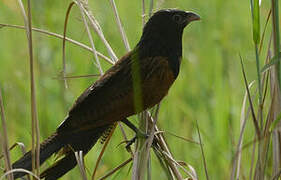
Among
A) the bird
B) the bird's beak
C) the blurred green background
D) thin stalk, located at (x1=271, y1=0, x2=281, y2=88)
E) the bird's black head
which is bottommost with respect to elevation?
the blurred green background

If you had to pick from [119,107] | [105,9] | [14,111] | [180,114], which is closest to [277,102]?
[119,107]

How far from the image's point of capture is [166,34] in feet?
10.7

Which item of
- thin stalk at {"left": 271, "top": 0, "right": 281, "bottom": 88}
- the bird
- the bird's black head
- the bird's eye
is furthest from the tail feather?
thin stalk at {"left": 271, "top": 0, "right": 281, "bottom": 88}

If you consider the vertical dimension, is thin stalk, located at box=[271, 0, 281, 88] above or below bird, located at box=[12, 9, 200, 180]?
above

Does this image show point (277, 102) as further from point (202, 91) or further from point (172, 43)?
point (202, 91)

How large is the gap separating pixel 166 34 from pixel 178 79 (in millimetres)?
1745

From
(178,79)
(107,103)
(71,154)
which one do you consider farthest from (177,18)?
(178,79)

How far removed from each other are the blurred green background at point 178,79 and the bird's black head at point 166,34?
25 cm

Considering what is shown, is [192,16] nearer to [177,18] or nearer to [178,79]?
[177,18]

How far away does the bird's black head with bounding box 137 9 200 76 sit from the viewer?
3145 millimetres

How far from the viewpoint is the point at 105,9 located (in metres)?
5.75

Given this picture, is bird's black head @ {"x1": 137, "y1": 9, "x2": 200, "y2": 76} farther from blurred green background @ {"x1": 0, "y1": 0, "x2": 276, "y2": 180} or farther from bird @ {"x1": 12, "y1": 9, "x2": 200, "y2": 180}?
blurred green background @ {"x1": 0, "y1": 0, "x2": 276, "y2": 180}

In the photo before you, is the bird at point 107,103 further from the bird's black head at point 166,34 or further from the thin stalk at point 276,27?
the thin stalk at point 276,27

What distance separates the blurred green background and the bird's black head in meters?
0.25
